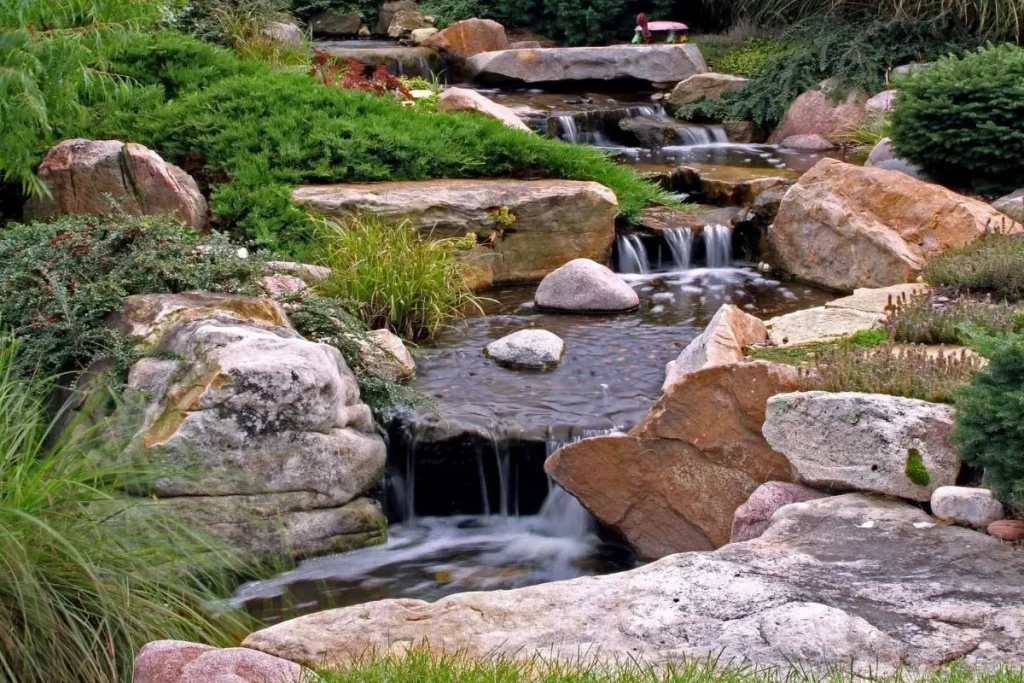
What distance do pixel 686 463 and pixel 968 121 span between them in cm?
636

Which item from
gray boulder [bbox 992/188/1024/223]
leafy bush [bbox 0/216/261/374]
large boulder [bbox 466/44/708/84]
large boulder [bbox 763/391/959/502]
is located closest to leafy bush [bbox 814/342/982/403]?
large boulder [bbox 763/391/959/502]

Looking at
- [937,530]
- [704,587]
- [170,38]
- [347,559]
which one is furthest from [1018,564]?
[170,38]

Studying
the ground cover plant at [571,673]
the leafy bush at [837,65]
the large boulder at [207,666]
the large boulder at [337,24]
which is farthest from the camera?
the large boulder at [337,24]

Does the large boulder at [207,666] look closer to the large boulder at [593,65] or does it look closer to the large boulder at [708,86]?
the large boulder at [708,86]

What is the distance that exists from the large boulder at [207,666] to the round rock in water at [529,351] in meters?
4.67

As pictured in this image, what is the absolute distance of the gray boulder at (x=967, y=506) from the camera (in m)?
4.77

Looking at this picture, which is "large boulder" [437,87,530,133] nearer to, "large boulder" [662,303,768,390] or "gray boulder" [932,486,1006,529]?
"large boulder" [662,303,768,390]

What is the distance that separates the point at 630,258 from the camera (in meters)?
11.1

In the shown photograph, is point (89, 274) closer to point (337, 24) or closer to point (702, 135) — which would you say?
point (702, 135)

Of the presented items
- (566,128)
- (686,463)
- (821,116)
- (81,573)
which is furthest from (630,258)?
(81,573)

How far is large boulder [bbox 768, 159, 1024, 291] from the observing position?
9.90 m

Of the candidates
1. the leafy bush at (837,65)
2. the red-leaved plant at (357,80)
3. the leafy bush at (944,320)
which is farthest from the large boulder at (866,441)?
the leafy bush at (837,65)

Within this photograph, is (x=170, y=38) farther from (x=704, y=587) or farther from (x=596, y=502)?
(x=704, y=587)

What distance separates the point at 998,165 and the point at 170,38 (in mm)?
8421
